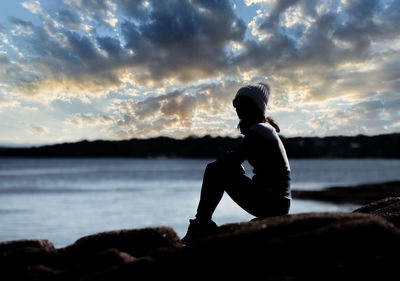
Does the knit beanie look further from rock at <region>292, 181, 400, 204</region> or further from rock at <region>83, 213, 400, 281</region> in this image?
rock at <region>292, 181, 400, 204</region>

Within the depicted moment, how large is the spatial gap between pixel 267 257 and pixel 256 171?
1.93m

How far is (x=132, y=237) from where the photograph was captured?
5.23 meters

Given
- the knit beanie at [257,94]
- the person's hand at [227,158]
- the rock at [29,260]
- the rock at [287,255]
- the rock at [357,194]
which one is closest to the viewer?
the rock at [287,255]

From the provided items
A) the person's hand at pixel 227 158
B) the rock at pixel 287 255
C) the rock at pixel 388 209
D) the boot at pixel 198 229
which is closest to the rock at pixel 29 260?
the rock at pixel 287 255

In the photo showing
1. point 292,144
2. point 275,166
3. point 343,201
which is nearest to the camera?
point 275,166

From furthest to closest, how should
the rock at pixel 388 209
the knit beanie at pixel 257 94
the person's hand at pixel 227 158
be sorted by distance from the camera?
the knit beanie at pixel 257 94 → the rock at pixel 388 209 → the person's hand at pixel 227 158

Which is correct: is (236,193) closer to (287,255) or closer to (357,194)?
(287,255)

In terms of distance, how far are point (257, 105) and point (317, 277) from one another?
2.70 meters

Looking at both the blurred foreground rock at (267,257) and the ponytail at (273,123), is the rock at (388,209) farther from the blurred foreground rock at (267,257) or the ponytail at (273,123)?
the ponytail at (273,123)

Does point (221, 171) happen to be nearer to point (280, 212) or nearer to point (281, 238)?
point (280, 212)

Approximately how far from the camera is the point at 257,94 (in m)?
5.71

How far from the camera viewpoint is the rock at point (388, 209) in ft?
18.2

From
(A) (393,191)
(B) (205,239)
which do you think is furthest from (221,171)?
(A) (393,191)

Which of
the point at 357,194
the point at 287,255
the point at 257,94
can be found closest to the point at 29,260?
the point at 287,255
